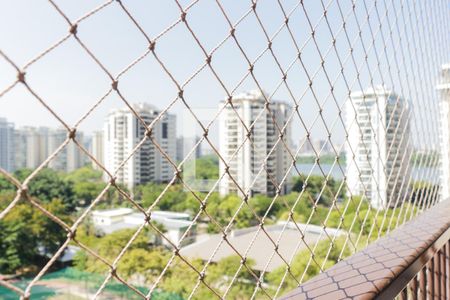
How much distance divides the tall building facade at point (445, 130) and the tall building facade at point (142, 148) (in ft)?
11.7

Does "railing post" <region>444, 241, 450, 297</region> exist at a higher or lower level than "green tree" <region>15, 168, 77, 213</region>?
higher

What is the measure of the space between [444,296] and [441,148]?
1160 mm

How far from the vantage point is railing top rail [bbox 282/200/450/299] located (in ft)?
1.34

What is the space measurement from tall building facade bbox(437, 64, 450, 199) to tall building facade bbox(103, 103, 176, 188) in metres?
3.56

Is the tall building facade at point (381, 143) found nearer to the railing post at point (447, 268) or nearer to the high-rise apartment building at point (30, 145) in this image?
the railing post at point (447, 268)

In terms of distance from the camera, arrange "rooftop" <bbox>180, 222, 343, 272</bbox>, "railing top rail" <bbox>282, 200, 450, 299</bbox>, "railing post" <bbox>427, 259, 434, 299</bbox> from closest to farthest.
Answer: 1. "railing top rail" <bbox>282, 200, 450, 299</bbox>
2. "railing post" <bbox>427, 259, 434, 299</bbox>
3. "rooftop" <bbox>180, 222, 343, 272</bbox>

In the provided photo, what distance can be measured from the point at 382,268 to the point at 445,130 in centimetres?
143

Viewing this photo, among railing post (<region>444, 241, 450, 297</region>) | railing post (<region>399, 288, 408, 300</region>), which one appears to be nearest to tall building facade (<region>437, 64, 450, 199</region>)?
railing post (<region>444, 241, 450, 297</region>)

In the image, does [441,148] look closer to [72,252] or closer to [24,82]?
[24,82]

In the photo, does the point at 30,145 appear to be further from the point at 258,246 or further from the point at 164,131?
the point at 258,246

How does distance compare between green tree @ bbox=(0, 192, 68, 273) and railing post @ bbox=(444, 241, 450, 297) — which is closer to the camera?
railing post @ bbox=(444, 241, 450, 297)

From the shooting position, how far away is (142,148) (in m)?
6.14

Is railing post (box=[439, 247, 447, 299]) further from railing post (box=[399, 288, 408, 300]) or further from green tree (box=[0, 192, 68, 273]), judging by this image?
green tree (box=[0, 192, 68, 273])

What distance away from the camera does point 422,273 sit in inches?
24.1
